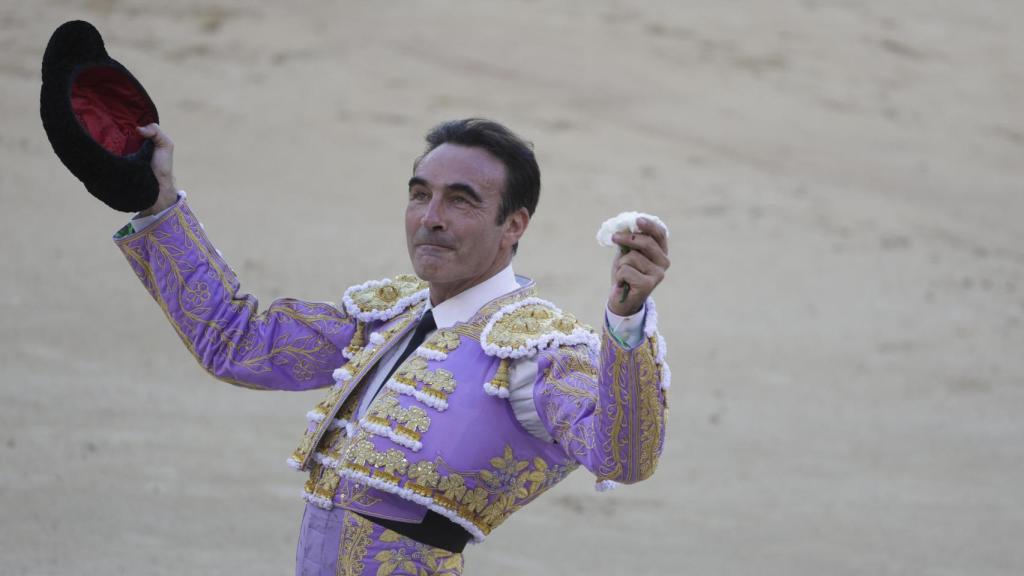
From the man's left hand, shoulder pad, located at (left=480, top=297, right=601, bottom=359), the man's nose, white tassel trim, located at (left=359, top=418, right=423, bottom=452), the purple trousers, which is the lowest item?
the purple trousers

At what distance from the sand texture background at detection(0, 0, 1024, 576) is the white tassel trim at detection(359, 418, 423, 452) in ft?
8.21

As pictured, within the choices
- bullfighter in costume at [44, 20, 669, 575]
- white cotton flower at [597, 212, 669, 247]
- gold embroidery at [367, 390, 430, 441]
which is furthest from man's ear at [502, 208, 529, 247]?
white cotton flower at [597, 212, 669, 247]

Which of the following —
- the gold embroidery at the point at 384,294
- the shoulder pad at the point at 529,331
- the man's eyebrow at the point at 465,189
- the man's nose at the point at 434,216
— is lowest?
the gold embroidery at the point at 384,294

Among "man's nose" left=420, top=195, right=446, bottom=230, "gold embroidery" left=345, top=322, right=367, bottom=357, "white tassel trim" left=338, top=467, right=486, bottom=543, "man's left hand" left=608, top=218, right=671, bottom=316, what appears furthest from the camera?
"gold embroidery" left=345, top=322, right=367, bottom=357

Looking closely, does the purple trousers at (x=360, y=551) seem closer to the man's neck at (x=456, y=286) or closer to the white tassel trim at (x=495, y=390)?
the white tassel trim at (x=495, y=390)

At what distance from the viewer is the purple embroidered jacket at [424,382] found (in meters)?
2.28

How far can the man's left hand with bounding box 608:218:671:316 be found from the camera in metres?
2.18

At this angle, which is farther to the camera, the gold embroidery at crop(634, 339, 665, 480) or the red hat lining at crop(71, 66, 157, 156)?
the red hat lining at crop(71, 66, 157, 156)

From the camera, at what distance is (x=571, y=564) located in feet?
17.6

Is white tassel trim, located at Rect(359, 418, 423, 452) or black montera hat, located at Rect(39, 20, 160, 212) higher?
black montera hat, located at Rect(39, 20, 160, 212)

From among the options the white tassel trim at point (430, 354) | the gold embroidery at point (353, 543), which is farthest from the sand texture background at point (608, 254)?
the white tassel trim at point (430, 354)

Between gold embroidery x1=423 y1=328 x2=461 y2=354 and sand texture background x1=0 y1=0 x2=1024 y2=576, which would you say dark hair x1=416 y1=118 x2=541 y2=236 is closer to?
gold embroidery x1=423 y1=328 x2=461 y2=354

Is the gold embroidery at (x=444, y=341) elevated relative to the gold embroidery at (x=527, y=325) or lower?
lower

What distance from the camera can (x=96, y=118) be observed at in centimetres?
274
